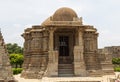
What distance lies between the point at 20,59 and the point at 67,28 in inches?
722

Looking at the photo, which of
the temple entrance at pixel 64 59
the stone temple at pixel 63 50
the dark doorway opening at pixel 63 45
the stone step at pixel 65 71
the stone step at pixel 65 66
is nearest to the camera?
the stone temple at pixel 63 50

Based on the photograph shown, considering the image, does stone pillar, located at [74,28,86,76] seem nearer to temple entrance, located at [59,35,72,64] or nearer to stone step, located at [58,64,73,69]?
stone step, located at [58,64,73,69]

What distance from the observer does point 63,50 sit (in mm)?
31078

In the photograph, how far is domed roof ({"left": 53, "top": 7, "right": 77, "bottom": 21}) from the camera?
29.5m

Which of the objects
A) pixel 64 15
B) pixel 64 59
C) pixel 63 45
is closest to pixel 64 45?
pixel 63 45

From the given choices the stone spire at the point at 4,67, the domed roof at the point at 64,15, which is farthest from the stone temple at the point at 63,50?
the stone spire at the point at 4,67

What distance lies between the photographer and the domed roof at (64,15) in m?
29.5

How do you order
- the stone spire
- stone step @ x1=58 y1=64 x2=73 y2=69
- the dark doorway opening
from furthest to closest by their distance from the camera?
1. the dark doorway opening
2. stone step @ x1=58 y1=64 x2=73 y2=69
3. the stone spire

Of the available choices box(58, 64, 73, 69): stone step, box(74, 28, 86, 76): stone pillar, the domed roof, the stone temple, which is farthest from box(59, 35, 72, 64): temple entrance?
box(74, 28, 86, 76): stone pillar

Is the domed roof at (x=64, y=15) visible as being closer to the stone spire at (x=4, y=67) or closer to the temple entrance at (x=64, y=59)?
the temple entrance at (x=64, y=59)

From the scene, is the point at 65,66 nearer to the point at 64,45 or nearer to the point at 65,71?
the point at 65,71

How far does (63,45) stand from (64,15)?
338 cm

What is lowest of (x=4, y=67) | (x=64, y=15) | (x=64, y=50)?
(x=4, y=67)

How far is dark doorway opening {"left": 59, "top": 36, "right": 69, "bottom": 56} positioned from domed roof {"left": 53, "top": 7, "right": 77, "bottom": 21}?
222 centimetres
